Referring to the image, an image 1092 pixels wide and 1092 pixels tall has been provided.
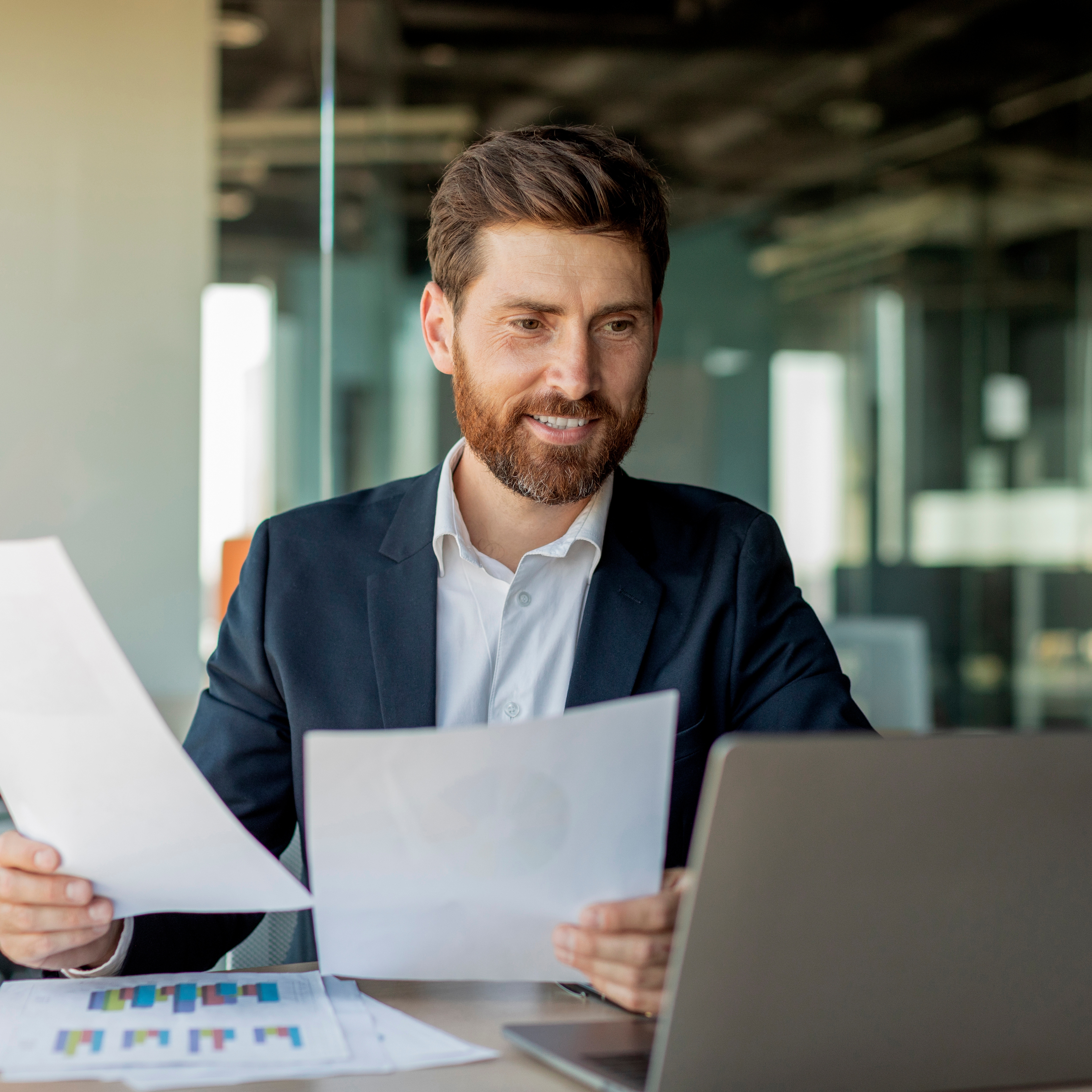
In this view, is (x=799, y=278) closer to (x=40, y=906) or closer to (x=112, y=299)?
(x=112, y=299)

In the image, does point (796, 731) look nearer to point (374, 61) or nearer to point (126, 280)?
point (126, 280)

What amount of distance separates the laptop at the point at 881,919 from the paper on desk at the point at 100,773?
311mm

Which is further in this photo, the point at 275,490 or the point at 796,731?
the point at 275,490

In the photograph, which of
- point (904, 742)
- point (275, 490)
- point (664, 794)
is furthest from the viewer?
point (275, 490)

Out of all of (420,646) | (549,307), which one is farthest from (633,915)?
(549,307)

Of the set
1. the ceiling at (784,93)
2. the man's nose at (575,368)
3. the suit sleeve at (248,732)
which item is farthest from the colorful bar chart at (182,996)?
the ceiling at (784,93)

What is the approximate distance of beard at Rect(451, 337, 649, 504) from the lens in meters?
1.36

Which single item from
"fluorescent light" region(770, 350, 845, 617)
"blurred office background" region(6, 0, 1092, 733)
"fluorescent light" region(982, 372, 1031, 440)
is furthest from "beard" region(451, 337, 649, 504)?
"fluorescent light" region(982, 372, 1031, 440)

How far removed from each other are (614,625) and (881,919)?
0.69 meters

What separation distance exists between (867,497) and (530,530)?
164 inches

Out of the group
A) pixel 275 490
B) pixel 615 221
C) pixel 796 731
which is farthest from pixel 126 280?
pixel 796 731

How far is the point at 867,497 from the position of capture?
17.7 ft

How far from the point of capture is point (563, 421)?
1.36 metres

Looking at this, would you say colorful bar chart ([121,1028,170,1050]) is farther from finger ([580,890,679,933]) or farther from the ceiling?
the ceiling
